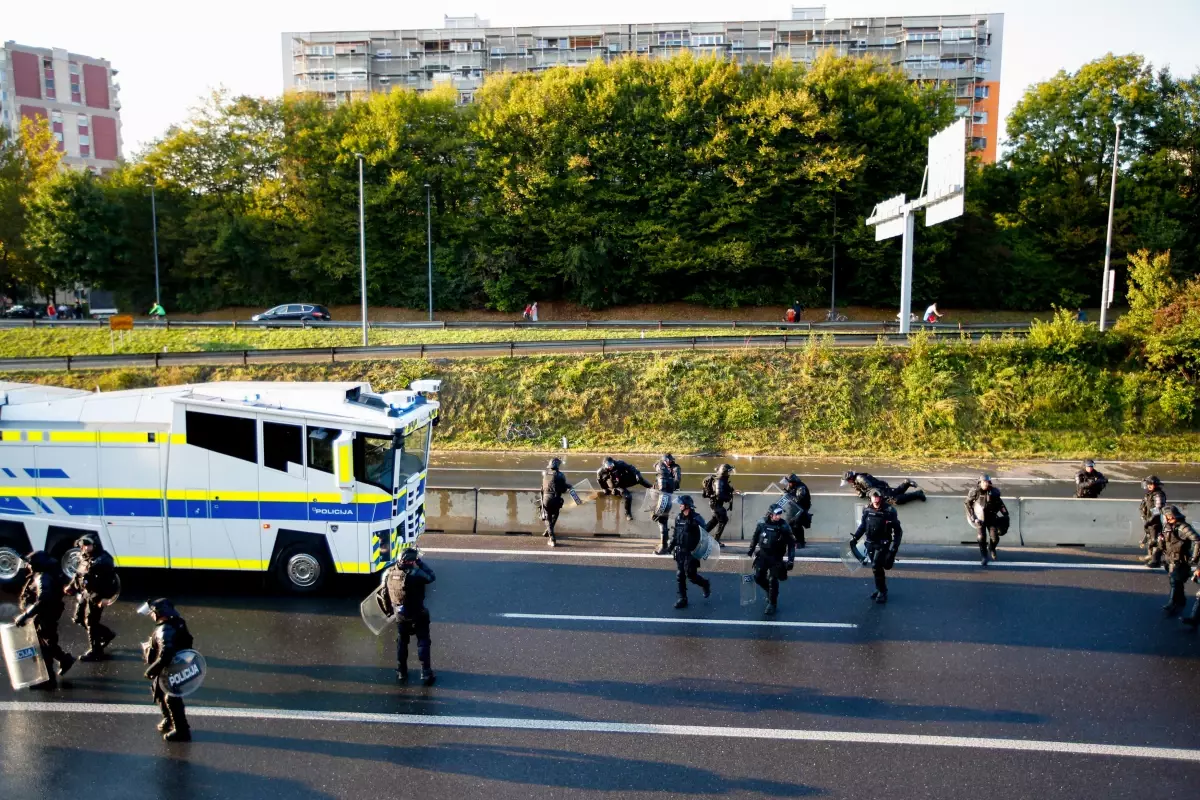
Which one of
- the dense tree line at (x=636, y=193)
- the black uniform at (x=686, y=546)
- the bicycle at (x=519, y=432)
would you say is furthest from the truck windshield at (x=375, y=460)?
the dense tree line at (x=636, y=193)

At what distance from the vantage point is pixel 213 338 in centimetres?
3959

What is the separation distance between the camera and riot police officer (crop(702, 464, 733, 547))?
607 inches

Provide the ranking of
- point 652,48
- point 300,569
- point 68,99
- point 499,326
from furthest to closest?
point 68,99 < point 652,48 < point 499,326 < point 300,569

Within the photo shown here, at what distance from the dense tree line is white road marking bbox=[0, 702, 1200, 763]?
143ft

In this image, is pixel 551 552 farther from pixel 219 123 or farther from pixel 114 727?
pixel 219 123

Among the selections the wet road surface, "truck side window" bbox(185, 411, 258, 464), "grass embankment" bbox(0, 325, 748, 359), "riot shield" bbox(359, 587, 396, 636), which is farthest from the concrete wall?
"grass embankment" bbox(0, 325, 748, 359)

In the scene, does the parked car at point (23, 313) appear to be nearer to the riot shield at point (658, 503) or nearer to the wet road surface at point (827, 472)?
the wet road surface at point (827, 472)

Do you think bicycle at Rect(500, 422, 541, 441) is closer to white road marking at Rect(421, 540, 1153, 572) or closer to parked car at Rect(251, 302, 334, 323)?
white road marking at Rect(421, 540, 1153, 572)

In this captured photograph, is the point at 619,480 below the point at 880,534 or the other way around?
below

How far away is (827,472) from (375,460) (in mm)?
16038

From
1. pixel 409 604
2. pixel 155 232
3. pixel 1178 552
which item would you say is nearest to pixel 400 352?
pixel 409 604

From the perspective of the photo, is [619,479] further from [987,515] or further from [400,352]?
[400,352]

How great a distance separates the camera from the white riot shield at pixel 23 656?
9.68 metres

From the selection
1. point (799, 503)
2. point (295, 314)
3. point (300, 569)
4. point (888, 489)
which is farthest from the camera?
point (295, 314)
